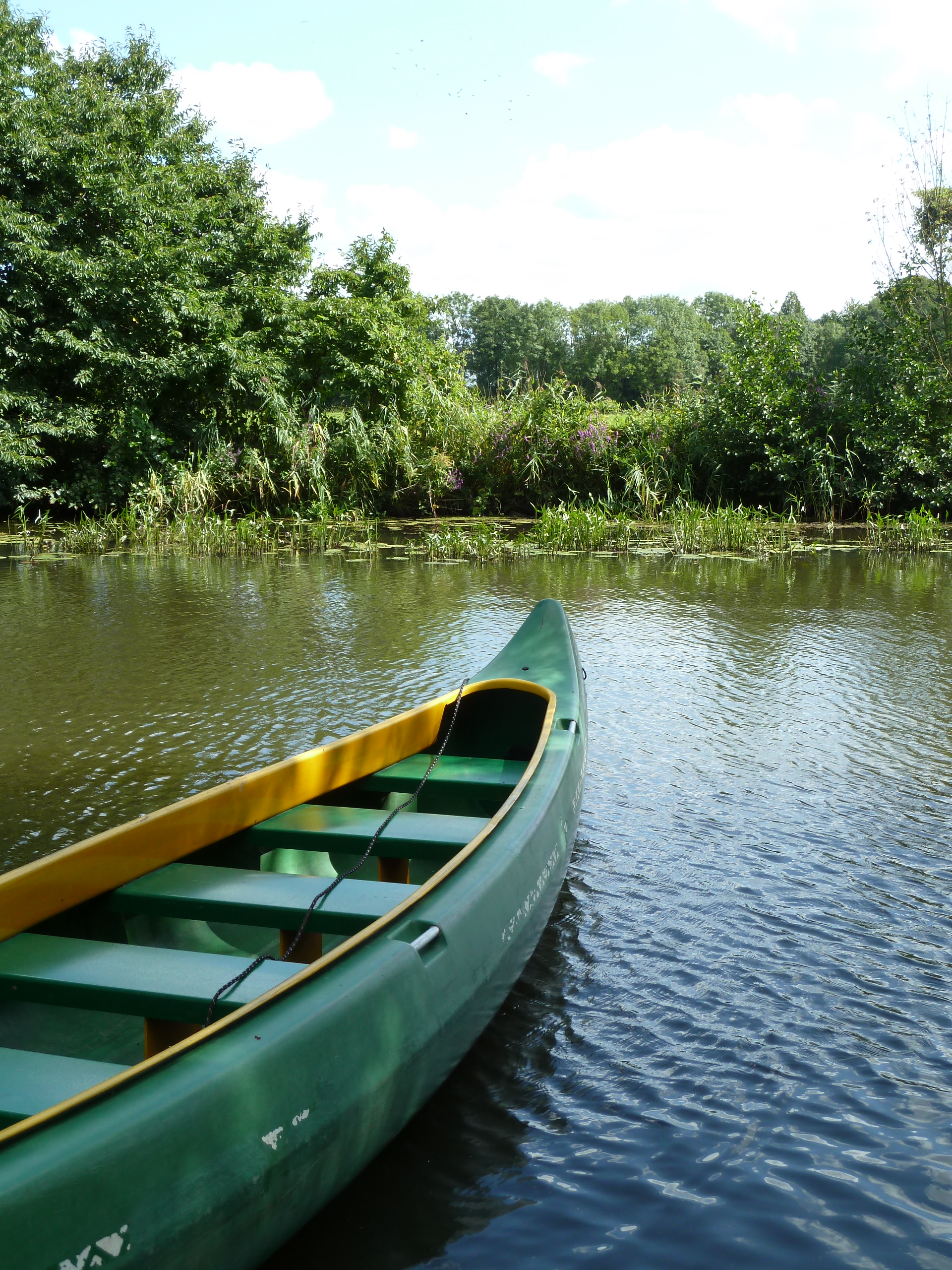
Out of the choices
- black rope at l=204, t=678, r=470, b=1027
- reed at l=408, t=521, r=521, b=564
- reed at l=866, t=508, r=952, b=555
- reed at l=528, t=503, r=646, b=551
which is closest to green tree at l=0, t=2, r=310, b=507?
reed at l=408, t=521, r=521, b=564

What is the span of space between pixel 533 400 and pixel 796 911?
14871mm

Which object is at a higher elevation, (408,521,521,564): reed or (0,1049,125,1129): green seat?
(408,521,521,564): reed

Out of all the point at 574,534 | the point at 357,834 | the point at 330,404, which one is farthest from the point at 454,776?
the point at 330,404

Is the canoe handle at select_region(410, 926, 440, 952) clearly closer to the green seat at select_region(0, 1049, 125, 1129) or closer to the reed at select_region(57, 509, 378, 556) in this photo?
the green seat at select_region(0, 1049, 125, 1129)

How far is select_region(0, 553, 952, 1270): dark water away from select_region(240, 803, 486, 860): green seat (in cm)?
49

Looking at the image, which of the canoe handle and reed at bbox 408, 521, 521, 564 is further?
reed at bbox 408, 521, 521, 564

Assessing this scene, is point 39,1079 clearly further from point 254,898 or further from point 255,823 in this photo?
point 255,823

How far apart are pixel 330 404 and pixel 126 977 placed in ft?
56.3

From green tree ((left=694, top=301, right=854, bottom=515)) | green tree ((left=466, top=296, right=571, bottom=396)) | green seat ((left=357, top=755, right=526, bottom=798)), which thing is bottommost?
green seat ((left=357, top=755, right=526, bottom=798))

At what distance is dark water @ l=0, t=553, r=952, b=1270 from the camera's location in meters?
2.06

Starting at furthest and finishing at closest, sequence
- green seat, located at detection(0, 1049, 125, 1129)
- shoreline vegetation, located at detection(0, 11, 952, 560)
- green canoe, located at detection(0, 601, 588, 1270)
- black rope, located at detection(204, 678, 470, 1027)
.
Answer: shoreline vegetation, located at detection(0, 11, 952, 560) → black rope, located at detection(204, 678, 470, 1027) → green seat, located at detection(0, 1049, 125, 1129) → green canoe, located at detection(0, 601, 588, 1270)

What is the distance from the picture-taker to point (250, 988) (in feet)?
6.97

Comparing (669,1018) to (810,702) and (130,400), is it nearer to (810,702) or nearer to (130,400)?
(810,702)

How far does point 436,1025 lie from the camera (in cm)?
212
